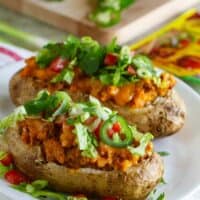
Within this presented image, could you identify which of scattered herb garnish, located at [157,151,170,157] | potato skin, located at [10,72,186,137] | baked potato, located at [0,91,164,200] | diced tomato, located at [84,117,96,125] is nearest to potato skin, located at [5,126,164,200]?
baked potato, located at [0,91,164,200]

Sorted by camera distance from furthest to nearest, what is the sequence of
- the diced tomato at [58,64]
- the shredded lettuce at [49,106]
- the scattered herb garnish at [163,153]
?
the diced tomato at [58,64], the scattered herb garnish at [163,153], the shredded lettuce at [49,106]

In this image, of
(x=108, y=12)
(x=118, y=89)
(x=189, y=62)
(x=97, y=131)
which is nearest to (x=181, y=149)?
(x=118, y=89)

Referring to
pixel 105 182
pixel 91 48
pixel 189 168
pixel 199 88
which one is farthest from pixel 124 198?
pixel 199 88

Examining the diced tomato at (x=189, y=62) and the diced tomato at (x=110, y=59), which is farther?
the diced tomato at (x=189, y=62)

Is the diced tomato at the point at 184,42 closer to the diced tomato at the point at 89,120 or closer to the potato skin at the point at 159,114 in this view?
the potato skin at the point at 159,114

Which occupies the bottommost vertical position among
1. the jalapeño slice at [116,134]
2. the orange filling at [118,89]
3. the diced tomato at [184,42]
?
the jalapeño slice at [116,134]

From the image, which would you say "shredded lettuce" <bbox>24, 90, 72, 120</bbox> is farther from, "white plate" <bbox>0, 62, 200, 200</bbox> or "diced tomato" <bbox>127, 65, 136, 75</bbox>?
"diced tomato" <bbox>127, 65, 136, 75</bbox>

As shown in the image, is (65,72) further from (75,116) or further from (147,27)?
(147,27)

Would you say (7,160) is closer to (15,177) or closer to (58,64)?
(15,177)

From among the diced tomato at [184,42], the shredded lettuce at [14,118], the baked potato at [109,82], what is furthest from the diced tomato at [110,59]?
the diced tomato at [184,42]
